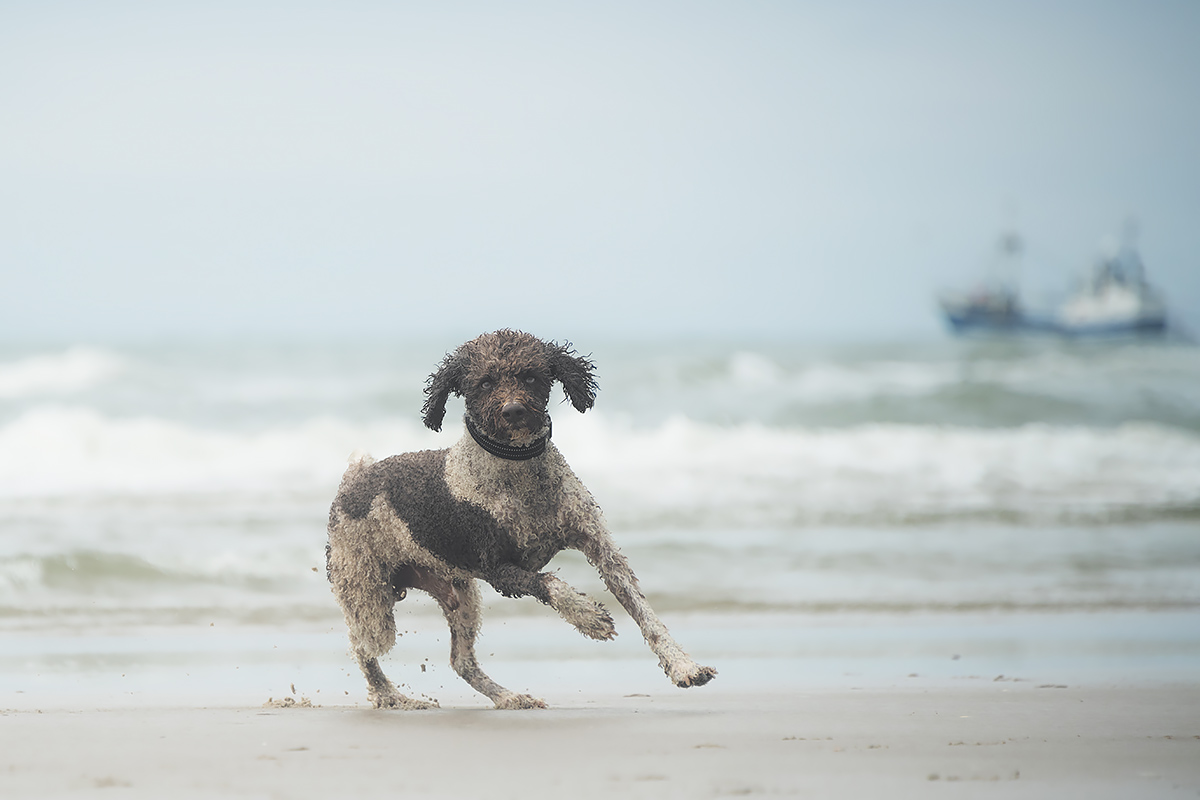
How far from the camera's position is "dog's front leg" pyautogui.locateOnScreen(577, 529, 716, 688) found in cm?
497

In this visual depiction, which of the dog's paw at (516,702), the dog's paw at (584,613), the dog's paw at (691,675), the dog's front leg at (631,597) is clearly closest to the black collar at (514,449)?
the dog's front leg at (631,597)

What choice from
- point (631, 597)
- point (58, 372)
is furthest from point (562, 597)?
point (58, 372)

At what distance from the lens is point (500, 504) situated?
524 cm

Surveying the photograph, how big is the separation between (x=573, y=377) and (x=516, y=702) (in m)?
1.58

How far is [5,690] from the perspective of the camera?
6.53 m

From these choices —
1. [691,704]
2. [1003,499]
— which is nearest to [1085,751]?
[691,704]

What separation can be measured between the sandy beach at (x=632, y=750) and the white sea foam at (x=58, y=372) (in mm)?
20317

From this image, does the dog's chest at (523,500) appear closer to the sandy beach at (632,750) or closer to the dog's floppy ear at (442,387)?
the dog's floppy ear at (442,387)

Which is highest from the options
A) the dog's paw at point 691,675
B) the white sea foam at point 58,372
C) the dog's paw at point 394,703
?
the white sea foam at point 58,372

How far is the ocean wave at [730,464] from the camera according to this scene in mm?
13797

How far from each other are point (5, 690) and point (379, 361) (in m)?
22.4

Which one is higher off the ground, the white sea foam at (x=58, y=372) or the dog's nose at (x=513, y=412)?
the white sea foam at (x=58, y=372)

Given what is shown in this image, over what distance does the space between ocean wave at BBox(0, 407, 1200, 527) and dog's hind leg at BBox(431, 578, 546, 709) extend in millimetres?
6707

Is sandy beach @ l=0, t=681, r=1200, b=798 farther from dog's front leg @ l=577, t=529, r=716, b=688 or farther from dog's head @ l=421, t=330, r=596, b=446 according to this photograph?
dog's head @ l=421, t=330, r=596, b=446
